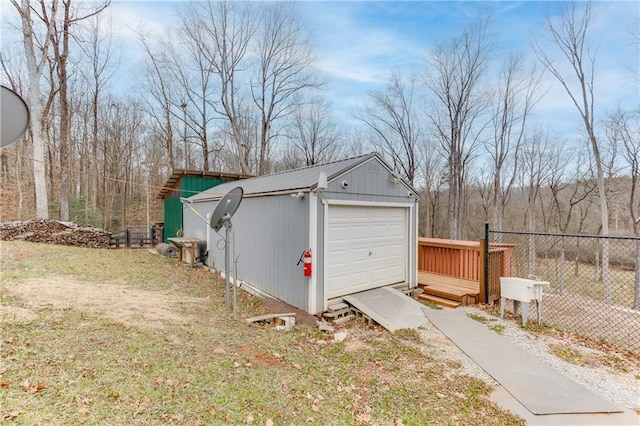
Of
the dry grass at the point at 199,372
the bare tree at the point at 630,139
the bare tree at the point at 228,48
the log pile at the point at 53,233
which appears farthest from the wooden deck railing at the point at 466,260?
the log pile at the point at 53,233

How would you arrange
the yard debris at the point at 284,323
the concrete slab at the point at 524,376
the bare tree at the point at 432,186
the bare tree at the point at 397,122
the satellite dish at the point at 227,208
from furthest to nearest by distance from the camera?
the bare tree at the point at 432,186, the bare tree at the point at 397,122, the satellite dish at the point at 227,208, the yard debris at the point at 284,323, the concrete slab at the point at 524,376

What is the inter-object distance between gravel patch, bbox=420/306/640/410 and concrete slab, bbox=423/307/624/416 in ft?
0.39

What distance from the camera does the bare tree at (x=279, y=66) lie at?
54.6 feet

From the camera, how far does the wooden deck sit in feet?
19.5

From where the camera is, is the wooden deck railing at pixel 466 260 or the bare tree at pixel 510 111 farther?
the bare tree at pixel 510 111

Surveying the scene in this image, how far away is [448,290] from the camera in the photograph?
6242mm

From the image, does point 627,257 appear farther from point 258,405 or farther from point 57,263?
point 57,263

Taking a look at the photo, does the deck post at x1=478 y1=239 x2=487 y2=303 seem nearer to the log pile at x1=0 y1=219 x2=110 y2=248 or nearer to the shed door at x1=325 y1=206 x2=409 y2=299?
the shed door at x1=325 y1=206 x2=409 y2=299

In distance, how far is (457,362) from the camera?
145 inches

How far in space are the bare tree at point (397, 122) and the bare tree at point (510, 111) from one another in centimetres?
382

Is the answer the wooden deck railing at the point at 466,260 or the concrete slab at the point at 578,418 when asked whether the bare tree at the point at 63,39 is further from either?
the concrete slab at the point at 578,418

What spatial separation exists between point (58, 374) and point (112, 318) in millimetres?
1711

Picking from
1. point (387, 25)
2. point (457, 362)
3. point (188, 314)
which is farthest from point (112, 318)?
point (387, 25)

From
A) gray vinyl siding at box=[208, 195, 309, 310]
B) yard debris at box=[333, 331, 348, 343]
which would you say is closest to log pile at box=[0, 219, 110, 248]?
gray vinyl siding at box=[208, 195, 309, 310]
